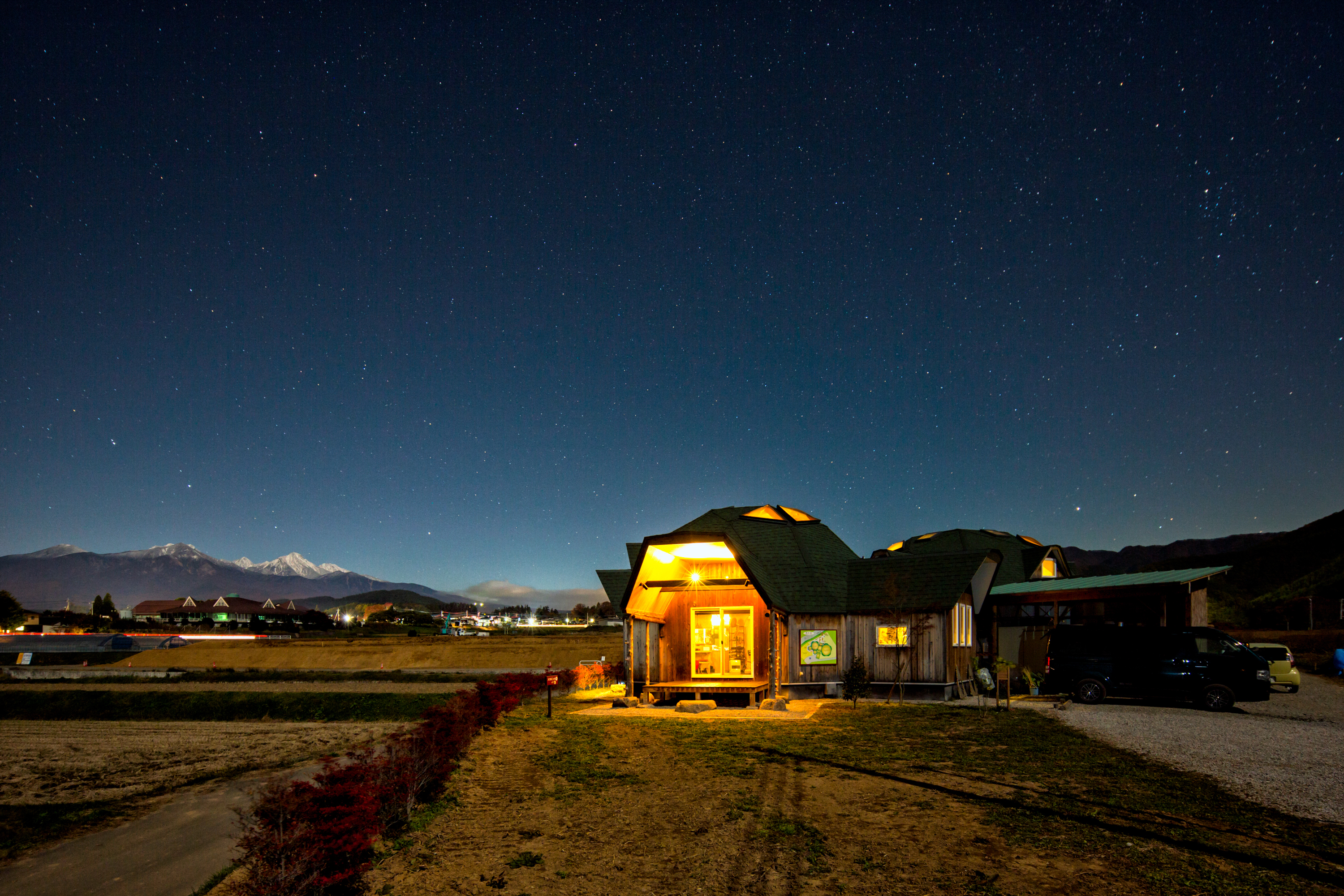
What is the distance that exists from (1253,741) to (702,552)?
538 inches

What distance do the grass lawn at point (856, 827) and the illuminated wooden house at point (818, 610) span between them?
27.6 ft

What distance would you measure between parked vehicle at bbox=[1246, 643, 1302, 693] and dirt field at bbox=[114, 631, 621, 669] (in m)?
31.9

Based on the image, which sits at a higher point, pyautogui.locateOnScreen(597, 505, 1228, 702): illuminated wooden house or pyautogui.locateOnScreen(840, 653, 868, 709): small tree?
pyautogui.locateOnScreen(597, 505, 1228, 702): illuminated wooden house

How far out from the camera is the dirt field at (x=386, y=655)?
5306cm

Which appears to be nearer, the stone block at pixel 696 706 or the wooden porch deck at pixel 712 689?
the stone block at pixel 696 706

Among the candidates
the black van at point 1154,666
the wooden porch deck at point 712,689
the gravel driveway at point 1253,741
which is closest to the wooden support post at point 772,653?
the wooden porch deck at point 712,689

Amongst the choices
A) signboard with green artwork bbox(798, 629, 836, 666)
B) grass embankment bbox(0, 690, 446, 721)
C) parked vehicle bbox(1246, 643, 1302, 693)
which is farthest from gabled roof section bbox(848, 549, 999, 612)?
grass embankment bbox(0, 690, 446, 721)

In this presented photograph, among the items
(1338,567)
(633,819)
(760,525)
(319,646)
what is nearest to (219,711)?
(760,525)

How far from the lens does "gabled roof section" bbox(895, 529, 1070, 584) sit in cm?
3123

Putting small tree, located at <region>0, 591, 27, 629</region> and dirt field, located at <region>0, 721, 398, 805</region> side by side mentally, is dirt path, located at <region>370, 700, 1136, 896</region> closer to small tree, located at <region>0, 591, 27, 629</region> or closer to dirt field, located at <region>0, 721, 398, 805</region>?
dirt field, located at <region>0, 721, 398, 805</region>

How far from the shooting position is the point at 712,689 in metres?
21.7

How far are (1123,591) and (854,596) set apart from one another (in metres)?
8.09

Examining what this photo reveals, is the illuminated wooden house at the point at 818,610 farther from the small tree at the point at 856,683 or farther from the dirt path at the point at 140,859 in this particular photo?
the dirt path at the point at 140,859

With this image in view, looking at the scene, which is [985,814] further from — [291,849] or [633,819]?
[291,849]
